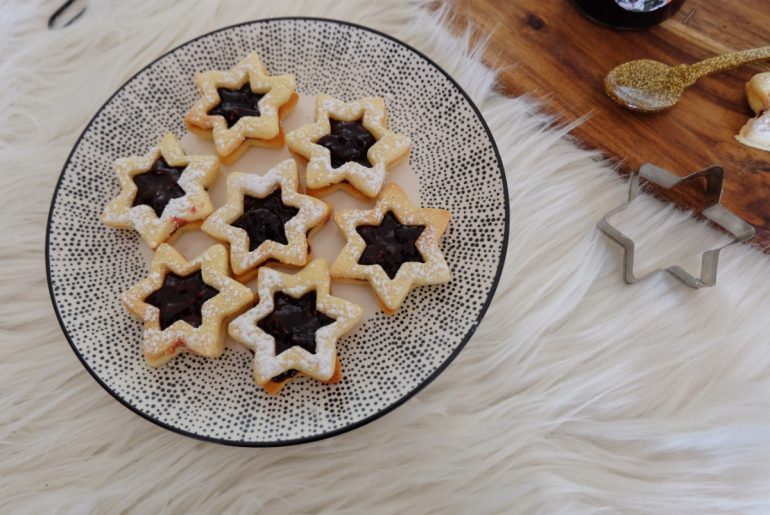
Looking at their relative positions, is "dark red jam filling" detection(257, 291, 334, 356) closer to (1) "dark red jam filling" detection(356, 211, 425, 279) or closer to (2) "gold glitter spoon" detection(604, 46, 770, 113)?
(1) "dark red jam filling" detection(356, 211, 425, 279)

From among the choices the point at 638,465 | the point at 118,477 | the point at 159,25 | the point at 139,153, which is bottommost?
the point at 118,477

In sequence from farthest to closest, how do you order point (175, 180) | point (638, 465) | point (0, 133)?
point (0, 133) → point (175, 180) → point (638, 465)

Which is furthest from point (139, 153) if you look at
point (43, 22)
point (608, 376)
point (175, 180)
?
point (608, 376)

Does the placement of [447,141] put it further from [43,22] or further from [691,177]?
[43,22]

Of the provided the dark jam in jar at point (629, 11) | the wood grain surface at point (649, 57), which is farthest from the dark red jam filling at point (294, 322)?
the dark jam in jar at point (629, 11)

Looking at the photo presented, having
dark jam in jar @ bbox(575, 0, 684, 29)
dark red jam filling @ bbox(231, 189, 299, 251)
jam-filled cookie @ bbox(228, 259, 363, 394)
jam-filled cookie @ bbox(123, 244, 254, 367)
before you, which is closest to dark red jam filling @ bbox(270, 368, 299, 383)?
jam-filled cookie @ bbox(228, 259, 363, 394)

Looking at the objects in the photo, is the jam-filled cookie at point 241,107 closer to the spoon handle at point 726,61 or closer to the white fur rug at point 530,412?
the white fur rug at point 530,412

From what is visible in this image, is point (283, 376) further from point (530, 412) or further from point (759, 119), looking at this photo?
point (759, 119)

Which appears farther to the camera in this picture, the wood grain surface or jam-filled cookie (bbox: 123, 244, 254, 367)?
the wood grain surface
